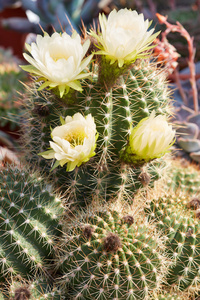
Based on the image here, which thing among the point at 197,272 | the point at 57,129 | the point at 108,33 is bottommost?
the point at 197,272

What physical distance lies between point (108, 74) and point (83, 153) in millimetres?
200

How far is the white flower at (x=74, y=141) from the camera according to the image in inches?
24.1

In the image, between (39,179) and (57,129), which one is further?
(39,179)

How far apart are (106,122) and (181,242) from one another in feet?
1.11

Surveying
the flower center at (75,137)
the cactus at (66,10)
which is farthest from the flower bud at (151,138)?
the cactus at (66,10)

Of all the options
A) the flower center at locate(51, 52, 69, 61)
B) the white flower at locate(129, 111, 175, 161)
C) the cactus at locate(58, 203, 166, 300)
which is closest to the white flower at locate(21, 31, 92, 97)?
the flower center at locate(51, 52, 69, 61)

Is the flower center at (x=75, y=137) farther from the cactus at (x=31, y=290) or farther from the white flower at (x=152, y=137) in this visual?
the cactus at (x=31, y=290)

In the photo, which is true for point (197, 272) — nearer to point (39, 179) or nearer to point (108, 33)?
point (39, 179)

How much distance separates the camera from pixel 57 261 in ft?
2.34

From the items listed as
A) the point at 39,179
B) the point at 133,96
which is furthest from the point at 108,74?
the point at 39,179

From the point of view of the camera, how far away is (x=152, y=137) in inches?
24.6

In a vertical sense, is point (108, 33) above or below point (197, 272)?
above

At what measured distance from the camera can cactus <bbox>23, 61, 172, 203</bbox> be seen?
0.74 meters

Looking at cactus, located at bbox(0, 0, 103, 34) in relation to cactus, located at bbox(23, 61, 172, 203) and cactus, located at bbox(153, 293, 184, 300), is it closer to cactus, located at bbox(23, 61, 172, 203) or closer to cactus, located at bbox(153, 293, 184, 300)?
cactus, located at bbox(23, 61, 172, 203)
